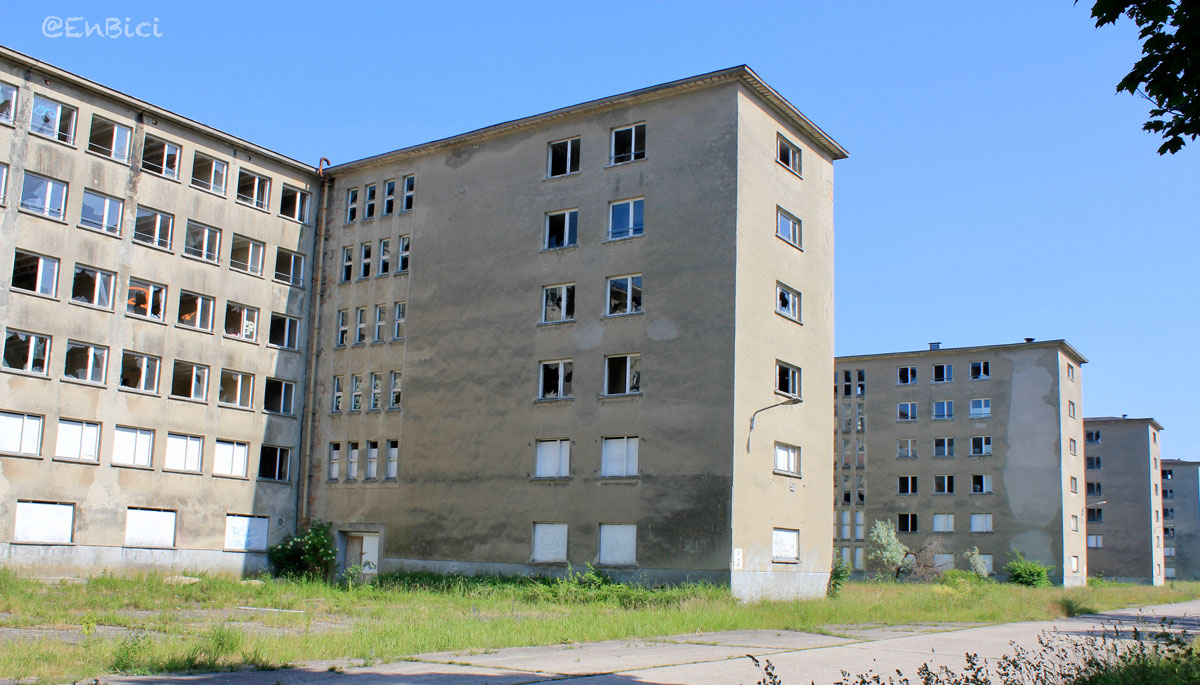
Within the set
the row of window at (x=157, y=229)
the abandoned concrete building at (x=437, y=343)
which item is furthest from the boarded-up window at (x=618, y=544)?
the row of window at (x=157, y=229)

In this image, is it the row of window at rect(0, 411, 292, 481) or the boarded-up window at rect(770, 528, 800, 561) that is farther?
the boarded-up window at rect(770, 528, 800, 561)

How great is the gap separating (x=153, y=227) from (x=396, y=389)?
35.5 ft

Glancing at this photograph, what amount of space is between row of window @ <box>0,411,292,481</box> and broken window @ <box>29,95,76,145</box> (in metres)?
9.57

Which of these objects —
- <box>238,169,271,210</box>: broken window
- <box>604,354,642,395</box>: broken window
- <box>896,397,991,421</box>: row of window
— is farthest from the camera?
<box>896,397,991,421</box>: row of window

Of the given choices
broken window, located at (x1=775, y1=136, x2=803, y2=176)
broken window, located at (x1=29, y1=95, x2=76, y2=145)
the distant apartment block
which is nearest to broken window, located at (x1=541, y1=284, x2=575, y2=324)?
broken window, located at (x1=775, y1=136, x2=803, y2=176)

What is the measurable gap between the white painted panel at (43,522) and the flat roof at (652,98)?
1807 cm

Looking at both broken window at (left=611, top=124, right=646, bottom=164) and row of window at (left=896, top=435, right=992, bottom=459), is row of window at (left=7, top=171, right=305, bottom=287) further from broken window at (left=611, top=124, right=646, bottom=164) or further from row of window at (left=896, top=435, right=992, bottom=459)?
row of window at (left=896, top=435, right=992, bottom=459)

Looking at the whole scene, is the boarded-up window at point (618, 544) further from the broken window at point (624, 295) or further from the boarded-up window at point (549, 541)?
Result: the broken window at point (624, 295)

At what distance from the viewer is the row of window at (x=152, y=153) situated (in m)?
34.8

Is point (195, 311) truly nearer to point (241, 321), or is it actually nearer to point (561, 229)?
point (241, 321)

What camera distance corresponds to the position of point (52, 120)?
115 feet

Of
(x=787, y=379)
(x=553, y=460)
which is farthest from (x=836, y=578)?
(x=553, y=460)

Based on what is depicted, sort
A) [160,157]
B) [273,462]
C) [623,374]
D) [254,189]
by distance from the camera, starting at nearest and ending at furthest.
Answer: [623,374], [160,157], [273,462], [254,189]

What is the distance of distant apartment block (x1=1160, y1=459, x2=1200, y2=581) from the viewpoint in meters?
120
